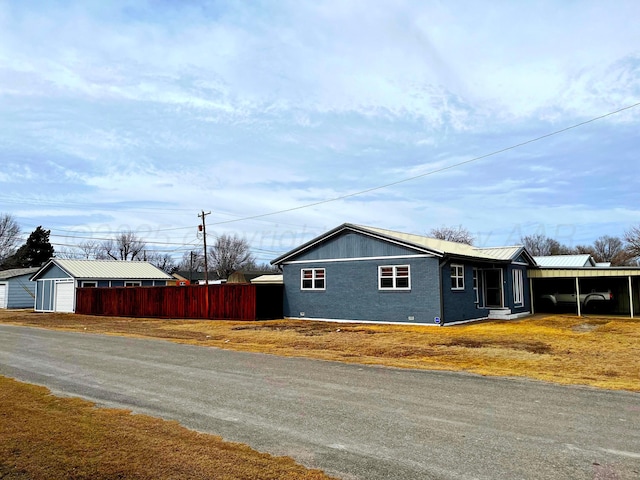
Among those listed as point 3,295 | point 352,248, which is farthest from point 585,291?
point 3,295

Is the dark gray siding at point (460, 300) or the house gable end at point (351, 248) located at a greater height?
the house gable end at point (351, 248)

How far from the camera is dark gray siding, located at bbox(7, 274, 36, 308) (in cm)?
4444

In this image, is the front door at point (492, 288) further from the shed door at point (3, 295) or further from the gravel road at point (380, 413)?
the shed door at point (3, 295)

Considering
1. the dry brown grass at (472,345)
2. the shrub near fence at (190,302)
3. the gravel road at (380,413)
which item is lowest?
the dry brown grass at (472,345)

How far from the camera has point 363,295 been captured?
74.4 ft

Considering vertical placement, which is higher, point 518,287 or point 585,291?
point 518,287

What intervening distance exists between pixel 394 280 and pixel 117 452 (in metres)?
17.8

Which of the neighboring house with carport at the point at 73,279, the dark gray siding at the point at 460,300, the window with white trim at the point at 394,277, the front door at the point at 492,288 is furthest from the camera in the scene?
the neighboring house with carport at the point at 73,279

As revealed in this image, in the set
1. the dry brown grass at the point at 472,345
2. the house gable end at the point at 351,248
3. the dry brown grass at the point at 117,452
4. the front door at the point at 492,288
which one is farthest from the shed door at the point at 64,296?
the dry brown grass at the point at 117,452

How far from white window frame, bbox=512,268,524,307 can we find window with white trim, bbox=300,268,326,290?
410 inches

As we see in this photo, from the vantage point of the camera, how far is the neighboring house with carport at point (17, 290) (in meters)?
44.3

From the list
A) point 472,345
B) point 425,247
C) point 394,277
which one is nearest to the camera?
point 472,345

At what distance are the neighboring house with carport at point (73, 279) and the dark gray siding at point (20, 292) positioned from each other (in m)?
5.24

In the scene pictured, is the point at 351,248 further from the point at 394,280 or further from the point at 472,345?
the point at 472,345
